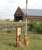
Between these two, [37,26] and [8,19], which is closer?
[37,26]

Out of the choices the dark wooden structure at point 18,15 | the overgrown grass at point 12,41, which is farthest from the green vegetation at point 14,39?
the dark wooden structure at point 18,15

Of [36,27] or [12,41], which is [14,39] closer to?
[12,41]

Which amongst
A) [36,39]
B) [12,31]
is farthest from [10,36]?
[36,39]

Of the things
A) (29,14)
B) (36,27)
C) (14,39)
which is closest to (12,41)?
(14,39)

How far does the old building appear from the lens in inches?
123

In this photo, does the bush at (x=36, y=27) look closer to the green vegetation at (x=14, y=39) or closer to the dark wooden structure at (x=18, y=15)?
the green vegetation at (x=14, y=39)

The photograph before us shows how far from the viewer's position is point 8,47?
2.35 meters

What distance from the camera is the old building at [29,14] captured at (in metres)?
3.13

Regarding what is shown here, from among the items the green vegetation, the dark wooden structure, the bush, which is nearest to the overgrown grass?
the green vegetation

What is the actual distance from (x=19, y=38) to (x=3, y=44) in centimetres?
26

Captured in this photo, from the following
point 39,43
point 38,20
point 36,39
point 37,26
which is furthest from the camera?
point 38,20

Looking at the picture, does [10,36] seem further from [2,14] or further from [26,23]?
[2,14]

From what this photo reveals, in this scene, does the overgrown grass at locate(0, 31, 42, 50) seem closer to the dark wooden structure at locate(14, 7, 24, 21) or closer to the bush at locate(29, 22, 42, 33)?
the bush at locate(29, 22, 42, 33)

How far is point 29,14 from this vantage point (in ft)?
10.6
